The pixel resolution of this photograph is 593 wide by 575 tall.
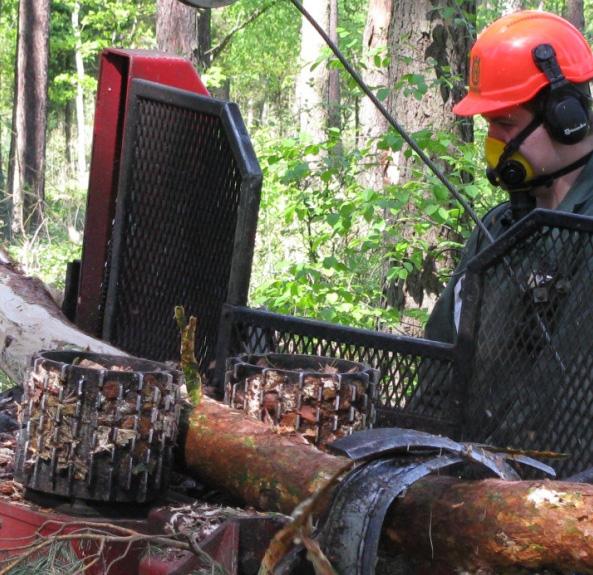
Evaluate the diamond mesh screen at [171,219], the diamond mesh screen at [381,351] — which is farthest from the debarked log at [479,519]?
the diamond mesh screen at [171,219]

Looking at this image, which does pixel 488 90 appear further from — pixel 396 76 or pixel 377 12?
pixel 377 12

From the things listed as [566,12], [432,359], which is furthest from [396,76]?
[566,12]

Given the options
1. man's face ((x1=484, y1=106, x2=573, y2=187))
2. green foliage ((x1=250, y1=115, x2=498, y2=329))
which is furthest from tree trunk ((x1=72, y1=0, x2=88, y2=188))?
man's face ((x1=484, y1=106, x2=573, y2=187))

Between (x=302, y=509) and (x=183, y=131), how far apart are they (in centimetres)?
285

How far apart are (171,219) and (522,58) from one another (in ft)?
5.03

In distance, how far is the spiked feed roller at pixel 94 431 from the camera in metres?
2.65

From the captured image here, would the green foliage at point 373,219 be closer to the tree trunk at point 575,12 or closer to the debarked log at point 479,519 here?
the debarked log at point 479,519

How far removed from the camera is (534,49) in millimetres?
3910

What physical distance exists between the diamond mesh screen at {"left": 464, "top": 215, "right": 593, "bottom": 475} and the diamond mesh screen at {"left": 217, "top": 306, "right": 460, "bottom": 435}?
0.13m

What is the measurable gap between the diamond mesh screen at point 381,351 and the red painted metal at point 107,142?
839mm

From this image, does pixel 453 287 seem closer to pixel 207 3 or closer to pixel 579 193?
pixel 579 193

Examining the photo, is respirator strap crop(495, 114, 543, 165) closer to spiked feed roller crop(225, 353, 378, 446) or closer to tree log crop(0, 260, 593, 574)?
spiked feed roller crop(225, 353, 378, 446)

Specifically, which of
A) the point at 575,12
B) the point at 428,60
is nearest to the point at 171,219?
the point at 428,60

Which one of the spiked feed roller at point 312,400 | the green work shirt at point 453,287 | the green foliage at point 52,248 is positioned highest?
the green work shirt at point 453,287
